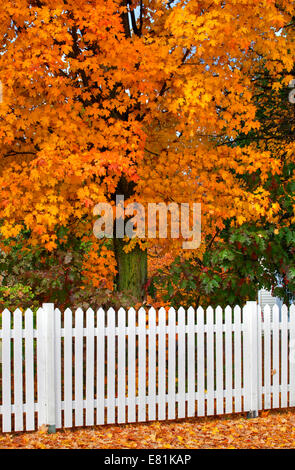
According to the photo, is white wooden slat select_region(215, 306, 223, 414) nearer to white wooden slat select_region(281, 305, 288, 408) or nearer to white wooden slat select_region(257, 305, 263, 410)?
white wooden slat select_region(257, 305, 263, 410)

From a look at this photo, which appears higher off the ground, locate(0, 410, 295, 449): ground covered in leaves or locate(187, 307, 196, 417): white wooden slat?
locate(187, 307, 196, 417): white wooden slat

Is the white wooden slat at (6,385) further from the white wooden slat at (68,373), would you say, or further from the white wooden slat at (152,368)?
the white wooden slat at (152,368)

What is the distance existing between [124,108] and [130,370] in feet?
16.6

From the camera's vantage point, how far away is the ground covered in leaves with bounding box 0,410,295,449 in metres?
6.70

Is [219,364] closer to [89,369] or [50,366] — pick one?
[89,369]

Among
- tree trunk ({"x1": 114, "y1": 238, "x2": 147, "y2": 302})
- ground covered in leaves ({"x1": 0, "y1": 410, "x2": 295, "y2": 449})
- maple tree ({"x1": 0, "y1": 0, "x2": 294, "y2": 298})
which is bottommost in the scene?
ground covered in leaves ({"x1": 0, "y1": 410, "x2": 295, "y2": 449})

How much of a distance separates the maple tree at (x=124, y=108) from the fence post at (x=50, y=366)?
2.77 metres

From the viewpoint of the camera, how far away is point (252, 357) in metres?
7.95

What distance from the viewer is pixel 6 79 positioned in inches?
384

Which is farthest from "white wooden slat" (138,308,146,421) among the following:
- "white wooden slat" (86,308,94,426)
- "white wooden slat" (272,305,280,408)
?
"white wooden slat" (272,305,280,408)

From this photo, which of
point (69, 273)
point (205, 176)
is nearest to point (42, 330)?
point (69, 273)

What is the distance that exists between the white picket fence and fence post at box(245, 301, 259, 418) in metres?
0.01

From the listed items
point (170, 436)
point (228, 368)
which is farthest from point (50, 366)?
point (228, 368)

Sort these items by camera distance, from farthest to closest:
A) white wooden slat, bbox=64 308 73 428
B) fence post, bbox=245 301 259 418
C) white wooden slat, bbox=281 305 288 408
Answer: white wooden slat, bbox=281 305 288 408
fence post, bbox=245 301 259 418
white wooden slat, bbox=64 308 73 428
